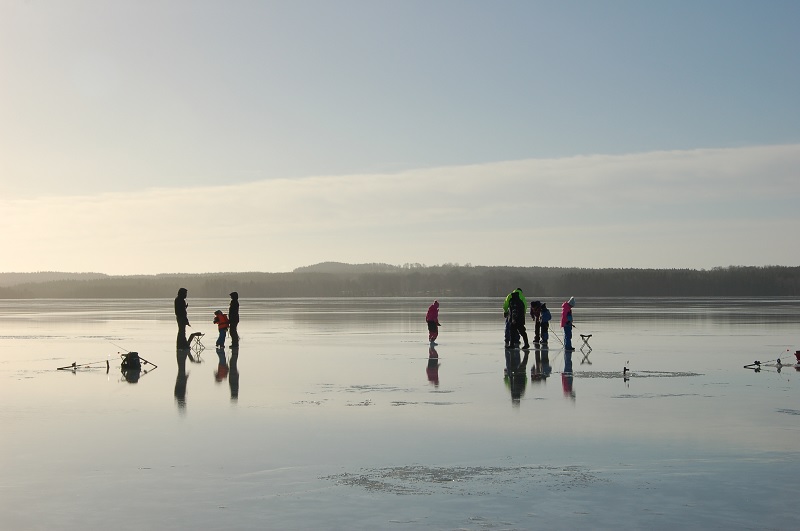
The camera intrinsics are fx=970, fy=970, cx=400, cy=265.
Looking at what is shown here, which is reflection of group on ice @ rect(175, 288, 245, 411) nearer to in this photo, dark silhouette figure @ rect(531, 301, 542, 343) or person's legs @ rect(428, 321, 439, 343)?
person's legs @ rect(428, 321, 439, 343)

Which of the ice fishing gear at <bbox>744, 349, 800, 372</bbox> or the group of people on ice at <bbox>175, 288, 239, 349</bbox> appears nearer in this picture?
the ice fishing gear at <bbox>744, 349, 800, 372</bbox>

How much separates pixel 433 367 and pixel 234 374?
437cm

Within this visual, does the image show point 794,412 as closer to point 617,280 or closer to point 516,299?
point 516,299

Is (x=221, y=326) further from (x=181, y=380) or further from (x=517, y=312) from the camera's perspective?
(x=181, y=380)

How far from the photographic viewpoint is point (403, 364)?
22.4 meters

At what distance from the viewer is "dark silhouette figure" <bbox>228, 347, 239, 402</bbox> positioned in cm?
1660

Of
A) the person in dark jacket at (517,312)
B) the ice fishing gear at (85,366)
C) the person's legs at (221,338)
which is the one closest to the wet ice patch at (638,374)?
the person in dark jacket at (517,312)

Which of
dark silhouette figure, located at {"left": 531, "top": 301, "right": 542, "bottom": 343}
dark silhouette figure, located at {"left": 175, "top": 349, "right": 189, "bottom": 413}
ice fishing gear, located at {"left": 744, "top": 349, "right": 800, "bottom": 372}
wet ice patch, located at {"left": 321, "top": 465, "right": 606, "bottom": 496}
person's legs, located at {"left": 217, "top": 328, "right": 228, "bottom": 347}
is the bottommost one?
wet ice patch, located at {"left": 321, "top": 465, "right": 606, "bottom": 496}

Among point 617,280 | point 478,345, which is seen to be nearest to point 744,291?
point 617,280

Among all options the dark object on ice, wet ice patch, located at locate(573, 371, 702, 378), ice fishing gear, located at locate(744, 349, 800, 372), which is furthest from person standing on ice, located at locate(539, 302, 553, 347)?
the dark object on ice

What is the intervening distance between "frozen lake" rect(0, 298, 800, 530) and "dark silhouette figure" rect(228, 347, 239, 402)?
0.08 m

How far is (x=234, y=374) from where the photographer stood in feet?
66.7

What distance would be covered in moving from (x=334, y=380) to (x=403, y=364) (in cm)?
397

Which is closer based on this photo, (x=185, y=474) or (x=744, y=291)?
(x=185, y=474)
